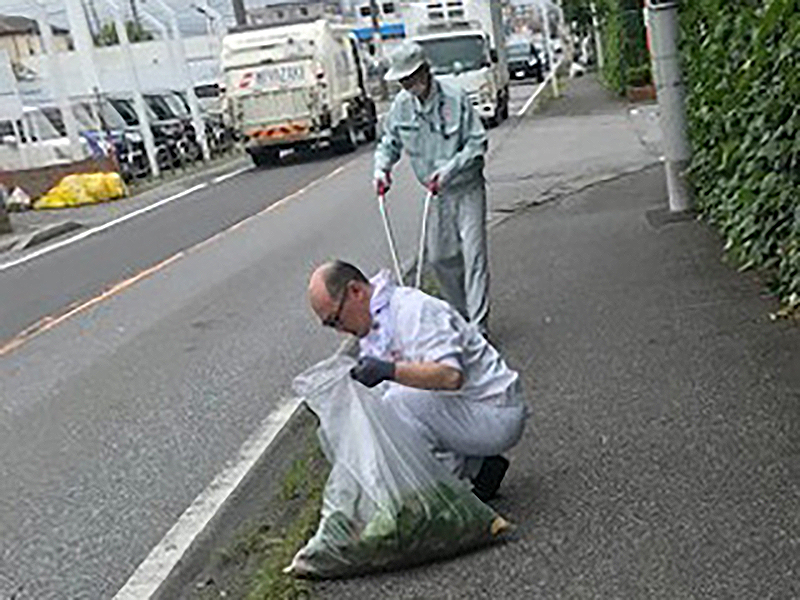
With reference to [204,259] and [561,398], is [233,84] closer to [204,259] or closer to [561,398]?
[204,259]

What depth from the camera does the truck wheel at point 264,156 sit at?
97.0ft

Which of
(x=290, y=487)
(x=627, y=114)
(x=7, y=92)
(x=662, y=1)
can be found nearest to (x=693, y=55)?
(x=662, y=1)

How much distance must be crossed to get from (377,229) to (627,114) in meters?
14.8

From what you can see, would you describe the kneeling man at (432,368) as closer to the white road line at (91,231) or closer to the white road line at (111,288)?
the white road line at (111,288)

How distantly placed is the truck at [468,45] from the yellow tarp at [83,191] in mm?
6889

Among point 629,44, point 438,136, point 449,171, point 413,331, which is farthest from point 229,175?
point 413,331

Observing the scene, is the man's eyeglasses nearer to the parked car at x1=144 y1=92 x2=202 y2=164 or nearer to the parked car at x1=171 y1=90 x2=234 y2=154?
the parked car at x1=144 y1=92 x2=202 y2=164

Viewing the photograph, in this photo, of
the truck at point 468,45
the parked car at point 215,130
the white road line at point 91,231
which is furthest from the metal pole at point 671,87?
the parked car at point 215,130

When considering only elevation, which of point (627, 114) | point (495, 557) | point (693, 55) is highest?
point (693, 55)

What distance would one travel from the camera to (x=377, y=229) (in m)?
15.6

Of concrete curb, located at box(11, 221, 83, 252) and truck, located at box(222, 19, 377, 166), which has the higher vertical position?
truck, located at box(222, 19, 377, 166)

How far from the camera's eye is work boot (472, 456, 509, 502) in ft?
17.1

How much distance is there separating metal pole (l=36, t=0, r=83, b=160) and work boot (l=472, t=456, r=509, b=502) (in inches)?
942

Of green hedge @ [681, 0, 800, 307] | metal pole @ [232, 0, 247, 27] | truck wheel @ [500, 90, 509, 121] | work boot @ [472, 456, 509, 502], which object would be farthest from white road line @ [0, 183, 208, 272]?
metal pole @ [232, 0, 247, 27]
